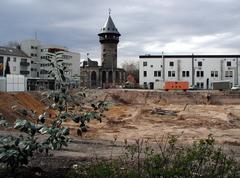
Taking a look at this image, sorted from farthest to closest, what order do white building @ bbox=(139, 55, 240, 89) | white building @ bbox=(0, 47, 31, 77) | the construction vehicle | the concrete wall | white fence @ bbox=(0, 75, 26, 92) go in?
white building @ bbox=(0, 47, 31, 77), white building @ bbox=(139, 55, 240, 89), the construction vehicle, white fence @ bbox=(0, 75, 26, 92), the concrete wall

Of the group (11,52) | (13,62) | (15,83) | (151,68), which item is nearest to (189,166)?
(15,83)

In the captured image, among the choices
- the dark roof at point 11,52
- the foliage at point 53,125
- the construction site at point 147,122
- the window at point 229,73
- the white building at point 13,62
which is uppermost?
the dark roof at point 11,52

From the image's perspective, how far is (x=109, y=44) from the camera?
4796 inches

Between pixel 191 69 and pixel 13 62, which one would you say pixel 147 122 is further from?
pixel 13 62

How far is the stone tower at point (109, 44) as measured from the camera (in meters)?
121

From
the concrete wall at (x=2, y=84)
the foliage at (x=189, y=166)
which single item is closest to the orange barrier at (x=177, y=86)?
the concrete wall at (x=2, y=84)

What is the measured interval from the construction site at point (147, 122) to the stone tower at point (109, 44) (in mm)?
52491

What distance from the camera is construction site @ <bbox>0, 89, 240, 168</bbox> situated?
2233 centimetres

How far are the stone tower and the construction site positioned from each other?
172ft

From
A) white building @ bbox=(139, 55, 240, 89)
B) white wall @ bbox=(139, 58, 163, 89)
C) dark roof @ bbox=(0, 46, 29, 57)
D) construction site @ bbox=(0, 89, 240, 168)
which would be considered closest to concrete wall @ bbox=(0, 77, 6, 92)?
construction site @ bbox=(0, 89, 240, 168)

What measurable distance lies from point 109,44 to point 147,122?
275 feet

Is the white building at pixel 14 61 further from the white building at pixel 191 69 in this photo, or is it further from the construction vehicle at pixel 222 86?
the construction vehicle at pixel 222 86

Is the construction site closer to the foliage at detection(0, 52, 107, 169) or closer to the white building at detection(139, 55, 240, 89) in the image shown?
the foliage at detection(0, 52, 107, 169)

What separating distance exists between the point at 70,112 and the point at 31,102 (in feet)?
136
